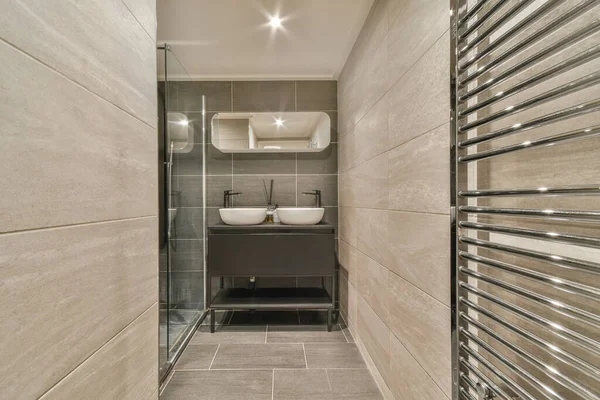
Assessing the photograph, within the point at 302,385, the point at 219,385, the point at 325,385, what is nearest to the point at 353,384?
the point at 325,385

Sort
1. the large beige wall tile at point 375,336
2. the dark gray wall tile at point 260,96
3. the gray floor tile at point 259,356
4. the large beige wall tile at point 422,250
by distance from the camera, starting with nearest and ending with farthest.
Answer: the large beige wall tile at point 422,250 < the large beige wall tile at point 375,336 < the gray floor tile at point 259,356 < the dark gray wall tile at point 260,96

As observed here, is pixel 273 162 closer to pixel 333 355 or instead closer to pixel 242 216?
pixel 242 216

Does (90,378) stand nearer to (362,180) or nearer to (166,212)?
(166,212)

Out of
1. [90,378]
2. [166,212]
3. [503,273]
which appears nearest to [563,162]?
[503,273]

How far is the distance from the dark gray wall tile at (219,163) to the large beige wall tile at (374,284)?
1.51m

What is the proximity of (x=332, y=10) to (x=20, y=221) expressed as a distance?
1935 millimetres

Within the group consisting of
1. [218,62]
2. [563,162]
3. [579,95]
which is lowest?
[563,162]

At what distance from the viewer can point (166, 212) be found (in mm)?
2010

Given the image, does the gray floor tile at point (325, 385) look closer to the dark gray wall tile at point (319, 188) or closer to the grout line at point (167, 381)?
the grout line at point (167, 381)

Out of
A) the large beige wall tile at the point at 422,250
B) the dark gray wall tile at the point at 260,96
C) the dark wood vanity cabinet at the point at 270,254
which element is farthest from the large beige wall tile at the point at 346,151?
the large beige wall tile at the point at 422,250

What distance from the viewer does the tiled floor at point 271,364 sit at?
171 centimetres

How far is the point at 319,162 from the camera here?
9.74 feet

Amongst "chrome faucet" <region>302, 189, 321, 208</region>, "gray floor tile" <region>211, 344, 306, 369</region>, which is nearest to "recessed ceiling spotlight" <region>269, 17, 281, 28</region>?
"chrome faucet" <region>302, 189, 321, 208</region>

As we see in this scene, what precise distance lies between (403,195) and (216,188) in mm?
2004
